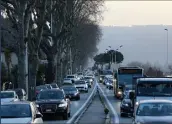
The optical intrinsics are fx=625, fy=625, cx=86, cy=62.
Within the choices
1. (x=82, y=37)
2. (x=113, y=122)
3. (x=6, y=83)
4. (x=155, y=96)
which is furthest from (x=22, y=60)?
(x=82, y=37)

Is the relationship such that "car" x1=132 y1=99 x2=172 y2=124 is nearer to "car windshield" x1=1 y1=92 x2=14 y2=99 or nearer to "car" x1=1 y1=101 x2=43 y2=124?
"car" x1=1 y1=101 x2=43 y2=124

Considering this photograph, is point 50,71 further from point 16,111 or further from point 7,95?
point 16,111

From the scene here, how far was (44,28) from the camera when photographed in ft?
255

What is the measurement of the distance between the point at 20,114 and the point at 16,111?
351 millimetres

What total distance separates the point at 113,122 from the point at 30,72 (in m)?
34.0

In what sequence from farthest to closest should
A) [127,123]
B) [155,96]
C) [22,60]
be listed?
1. [22,60]
2. [127,123]
3. [155,96]

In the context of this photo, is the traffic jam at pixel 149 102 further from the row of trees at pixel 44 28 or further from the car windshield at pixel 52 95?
the row of trees at pixel 44 28

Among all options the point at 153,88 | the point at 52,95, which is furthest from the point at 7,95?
the point at 153,88

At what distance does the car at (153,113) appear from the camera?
1918cm

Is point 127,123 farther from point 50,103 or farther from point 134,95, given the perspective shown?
point 50,103

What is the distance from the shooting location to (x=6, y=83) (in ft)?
230

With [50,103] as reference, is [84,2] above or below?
above

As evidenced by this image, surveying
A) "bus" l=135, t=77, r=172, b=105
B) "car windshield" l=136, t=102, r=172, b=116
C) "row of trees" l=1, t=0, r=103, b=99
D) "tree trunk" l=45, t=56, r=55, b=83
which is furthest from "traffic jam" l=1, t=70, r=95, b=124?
"tree trunk" l=45, t=56, r=55, b=83

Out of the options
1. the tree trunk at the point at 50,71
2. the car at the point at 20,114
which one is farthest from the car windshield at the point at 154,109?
the tree trunk at the point at 50,71
